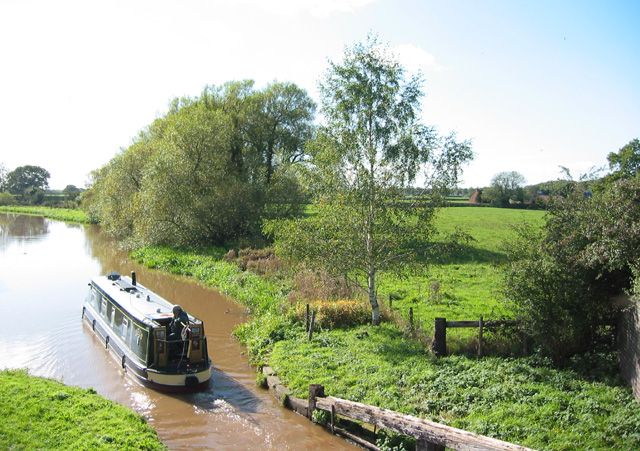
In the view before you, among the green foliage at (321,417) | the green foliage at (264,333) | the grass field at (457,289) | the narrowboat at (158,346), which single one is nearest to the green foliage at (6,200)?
the grass field at (457,289)

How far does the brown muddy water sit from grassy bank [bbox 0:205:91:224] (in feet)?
141

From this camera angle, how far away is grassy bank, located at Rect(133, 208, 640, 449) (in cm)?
879

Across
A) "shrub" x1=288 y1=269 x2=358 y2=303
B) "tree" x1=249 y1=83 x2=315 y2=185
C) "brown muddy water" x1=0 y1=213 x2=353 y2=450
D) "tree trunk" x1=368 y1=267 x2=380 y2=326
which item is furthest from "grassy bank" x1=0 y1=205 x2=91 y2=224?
"tree trunk" x1=368 y1=267 x2=380 y2=326

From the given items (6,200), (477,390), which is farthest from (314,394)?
(6,200)

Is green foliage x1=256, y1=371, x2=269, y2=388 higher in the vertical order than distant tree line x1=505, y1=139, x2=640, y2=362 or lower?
lower

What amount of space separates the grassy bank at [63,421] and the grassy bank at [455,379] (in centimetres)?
404

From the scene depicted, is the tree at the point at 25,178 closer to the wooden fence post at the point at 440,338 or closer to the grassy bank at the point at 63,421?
the grassy bank at the point at 63,421

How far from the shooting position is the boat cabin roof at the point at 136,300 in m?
14.3

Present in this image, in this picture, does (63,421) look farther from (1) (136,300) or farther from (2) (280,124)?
(2) (280,124)

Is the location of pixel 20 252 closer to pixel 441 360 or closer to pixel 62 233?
pixel 62 233

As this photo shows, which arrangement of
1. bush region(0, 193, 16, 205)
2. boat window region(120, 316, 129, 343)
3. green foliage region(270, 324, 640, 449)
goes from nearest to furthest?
green foliage region(270, 324, 640, 449) < boat window region(120, 316, 129, 343) < bush region(0, 193, 16, 205)

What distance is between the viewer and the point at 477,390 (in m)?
10.4

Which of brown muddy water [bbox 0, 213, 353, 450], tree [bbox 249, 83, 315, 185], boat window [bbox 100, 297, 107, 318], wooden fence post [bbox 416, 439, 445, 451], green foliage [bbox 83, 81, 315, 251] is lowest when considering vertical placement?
brown muddy water [bbox 0, 213, 353, 450]

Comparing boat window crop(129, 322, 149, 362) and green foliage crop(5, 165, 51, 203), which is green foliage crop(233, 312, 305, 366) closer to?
boat window crop(129, 322, 149, 362)
